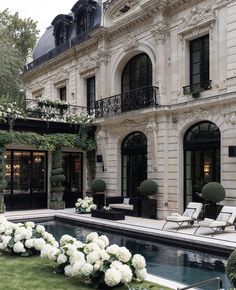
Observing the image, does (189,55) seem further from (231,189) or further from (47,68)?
(47,68)

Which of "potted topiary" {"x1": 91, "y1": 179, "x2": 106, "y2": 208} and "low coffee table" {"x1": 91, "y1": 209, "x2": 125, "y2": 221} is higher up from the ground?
"potted topiary" {"x1": 91, "y1": 179, "x2": 106, "y2": 208}

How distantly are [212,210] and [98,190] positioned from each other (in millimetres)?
6506

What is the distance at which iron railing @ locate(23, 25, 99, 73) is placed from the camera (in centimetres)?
2108

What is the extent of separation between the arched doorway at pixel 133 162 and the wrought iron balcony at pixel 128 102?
1340 mm

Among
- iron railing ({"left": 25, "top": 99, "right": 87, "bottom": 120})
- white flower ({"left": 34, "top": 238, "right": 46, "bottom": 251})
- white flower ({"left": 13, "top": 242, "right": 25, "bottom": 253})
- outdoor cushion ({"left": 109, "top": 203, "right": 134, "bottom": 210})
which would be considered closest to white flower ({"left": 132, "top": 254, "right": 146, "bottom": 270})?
white flower ({"left": 34, "top": 238, "right": 46, "bottom": 251})

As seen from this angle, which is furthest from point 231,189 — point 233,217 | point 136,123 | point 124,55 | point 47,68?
point 47,68

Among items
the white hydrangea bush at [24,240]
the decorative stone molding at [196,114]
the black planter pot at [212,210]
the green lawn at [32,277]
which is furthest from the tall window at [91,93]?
the green lawn at [32,277]

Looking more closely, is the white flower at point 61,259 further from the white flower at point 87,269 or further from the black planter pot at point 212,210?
the black planter pot at point 212,210

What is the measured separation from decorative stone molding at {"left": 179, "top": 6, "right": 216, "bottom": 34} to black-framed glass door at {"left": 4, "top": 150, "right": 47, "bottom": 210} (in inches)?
352

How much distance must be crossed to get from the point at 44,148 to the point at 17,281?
1218cm

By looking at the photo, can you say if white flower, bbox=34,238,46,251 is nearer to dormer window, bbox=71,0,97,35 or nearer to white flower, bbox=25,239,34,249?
white flower, bbox=25,239,34,249

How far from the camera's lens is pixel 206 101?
13.9 metres

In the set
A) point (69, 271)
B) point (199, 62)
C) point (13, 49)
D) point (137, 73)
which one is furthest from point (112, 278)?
point (13, 49)

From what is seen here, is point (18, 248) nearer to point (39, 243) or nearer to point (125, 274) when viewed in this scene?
point (39, 243)
